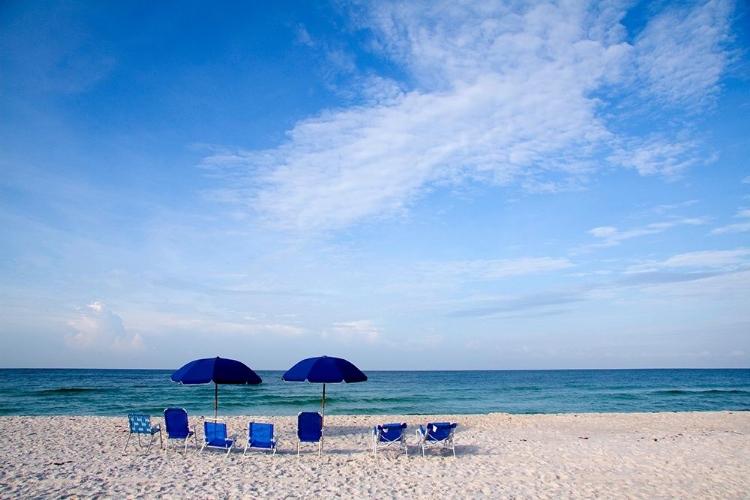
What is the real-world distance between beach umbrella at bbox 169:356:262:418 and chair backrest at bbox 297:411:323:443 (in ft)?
5.46

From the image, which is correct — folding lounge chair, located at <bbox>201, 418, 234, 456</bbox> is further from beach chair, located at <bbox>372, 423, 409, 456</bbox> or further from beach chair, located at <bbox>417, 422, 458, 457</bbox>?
beach chair, located at <bbox>417, 422, 458, 457</bbox>

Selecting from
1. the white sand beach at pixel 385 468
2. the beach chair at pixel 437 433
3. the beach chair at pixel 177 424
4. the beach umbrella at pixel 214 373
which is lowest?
the white sand beach at pixel 385 468

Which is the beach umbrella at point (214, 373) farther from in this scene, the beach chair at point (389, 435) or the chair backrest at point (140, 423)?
the beach chair at point (389, 435)

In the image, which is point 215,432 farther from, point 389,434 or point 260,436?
point 389,434

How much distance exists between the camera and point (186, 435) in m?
9.30

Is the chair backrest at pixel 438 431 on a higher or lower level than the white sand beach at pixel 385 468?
higher

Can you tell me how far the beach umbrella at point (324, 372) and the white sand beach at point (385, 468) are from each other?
1.47 metres

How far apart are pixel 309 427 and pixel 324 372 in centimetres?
104

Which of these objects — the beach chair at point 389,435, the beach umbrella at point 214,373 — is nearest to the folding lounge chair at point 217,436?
the beach umbrella at point 214,373

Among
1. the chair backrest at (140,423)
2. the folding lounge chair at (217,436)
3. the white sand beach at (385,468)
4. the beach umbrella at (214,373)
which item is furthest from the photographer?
the beach umbrella at (214,373)

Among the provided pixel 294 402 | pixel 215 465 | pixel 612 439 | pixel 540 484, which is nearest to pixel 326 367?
pixel 215 465

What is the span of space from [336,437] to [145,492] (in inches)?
221

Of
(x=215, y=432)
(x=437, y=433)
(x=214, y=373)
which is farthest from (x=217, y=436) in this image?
(x=437, y=433)

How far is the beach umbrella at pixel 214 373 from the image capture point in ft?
31.5
